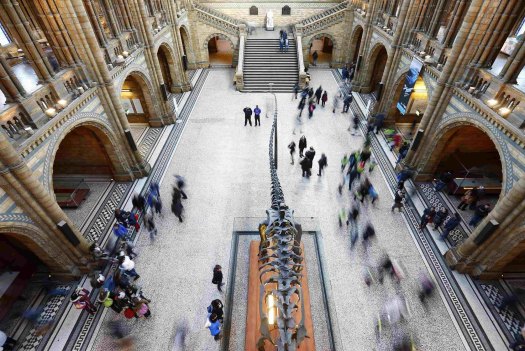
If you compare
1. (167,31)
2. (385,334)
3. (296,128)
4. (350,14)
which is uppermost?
(350,14)

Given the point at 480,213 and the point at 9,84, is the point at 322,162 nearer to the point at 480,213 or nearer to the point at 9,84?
the point at 480,213

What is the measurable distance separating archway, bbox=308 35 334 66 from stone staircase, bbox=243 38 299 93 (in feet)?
12.1

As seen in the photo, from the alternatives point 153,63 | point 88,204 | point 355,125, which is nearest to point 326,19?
point 355,125

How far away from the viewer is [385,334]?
7840mm

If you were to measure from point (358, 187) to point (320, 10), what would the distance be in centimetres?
1784

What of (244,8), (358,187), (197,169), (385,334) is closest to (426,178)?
(358,187)

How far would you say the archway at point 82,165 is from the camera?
11539mm

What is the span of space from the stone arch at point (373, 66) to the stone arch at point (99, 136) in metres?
15.2

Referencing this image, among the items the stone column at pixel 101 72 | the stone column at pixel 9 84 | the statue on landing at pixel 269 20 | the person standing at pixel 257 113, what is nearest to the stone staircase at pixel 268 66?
the statue on landing at pixel 269 20

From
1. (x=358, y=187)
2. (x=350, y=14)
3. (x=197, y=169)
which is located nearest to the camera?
(x=358, y=187)

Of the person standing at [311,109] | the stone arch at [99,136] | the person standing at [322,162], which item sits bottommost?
the stone arch at [99,136]

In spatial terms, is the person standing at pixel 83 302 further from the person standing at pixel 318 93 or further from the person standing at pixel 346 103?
the person standing at pixel 346 103

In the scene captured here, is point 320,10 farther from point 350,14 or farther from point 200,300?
point 200,300

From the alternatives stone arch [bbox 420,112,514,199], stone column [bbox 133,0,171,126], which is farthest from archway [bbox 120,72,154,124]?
stone arch [bbox 420,112,514,199]
